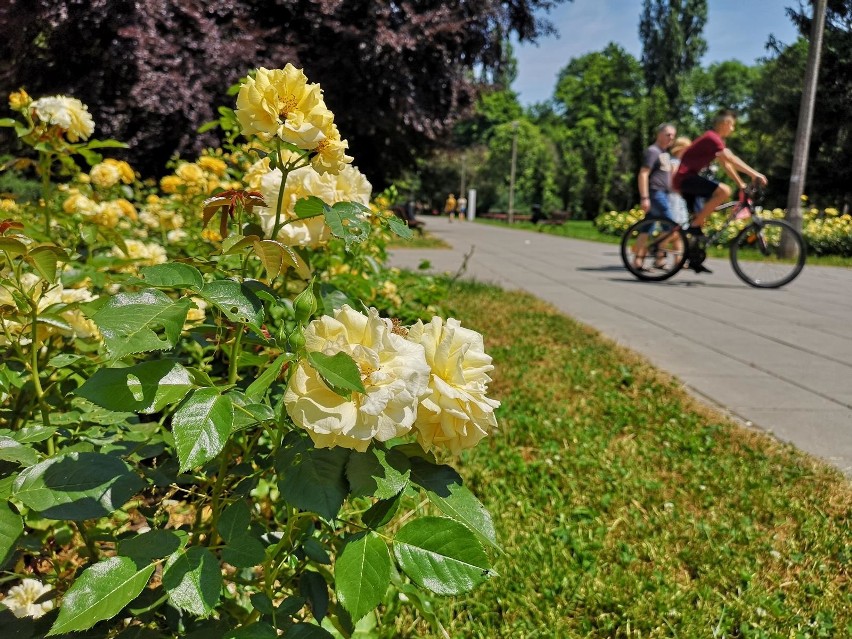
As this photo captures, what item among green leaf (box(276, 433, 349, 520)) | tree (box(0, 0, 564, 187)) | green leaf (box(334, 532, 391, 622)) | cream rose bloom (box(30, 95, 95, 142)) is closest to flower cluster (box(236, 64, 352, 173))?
green leaf (box(276, 433, 349, 520))

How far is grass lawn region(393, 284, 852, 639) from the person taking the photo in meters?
1.50

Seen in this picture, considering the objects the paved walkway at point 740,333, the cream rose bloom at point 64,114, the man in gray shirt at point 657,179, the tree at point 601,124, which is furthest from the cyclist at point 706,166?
the tree at point 601,124

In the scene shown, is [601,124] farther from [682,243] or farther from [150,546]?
[150,546]

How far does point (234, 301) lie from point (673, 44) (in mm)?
48927

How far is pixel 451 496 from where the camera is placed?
0.75 metres

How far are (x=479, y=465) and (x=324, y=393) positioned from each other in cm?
170

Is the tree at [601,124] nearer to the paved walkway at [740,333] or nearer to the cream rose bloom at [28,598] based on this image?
the paved walkway at [740,333]

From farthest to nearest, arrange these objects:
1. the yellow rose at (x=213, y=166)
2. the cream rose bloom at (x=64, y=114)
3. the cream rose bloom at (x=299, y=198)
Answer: the yellow rose at (x=213, y=166) < the cream rose bloom at (x=64, y=114) < the cream rose bloom at (x=299, y=198)

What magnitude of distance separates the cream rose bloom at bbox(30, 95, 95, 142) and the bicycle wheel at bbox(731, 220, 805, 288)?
6.96 metres

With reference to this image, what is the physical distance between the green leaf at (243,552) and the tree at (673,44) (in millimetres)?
46016

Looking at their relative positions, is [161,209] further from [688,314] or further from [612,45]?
[612,45]

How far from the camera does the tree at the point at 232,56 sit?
24.8 ft

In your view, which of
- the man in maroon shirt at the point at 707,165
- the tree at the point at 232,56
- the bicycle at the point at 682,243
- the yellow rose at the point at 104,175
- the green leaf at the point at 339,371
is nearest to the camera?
the green leaf at the point at 339,371

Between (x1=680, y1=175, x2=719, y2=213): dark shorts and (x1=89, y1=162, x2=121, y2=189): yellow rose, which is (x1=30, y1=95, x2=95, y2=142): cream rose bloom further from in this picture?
(x1=680, y1=175, x2=719, y2=213): dark shorts
